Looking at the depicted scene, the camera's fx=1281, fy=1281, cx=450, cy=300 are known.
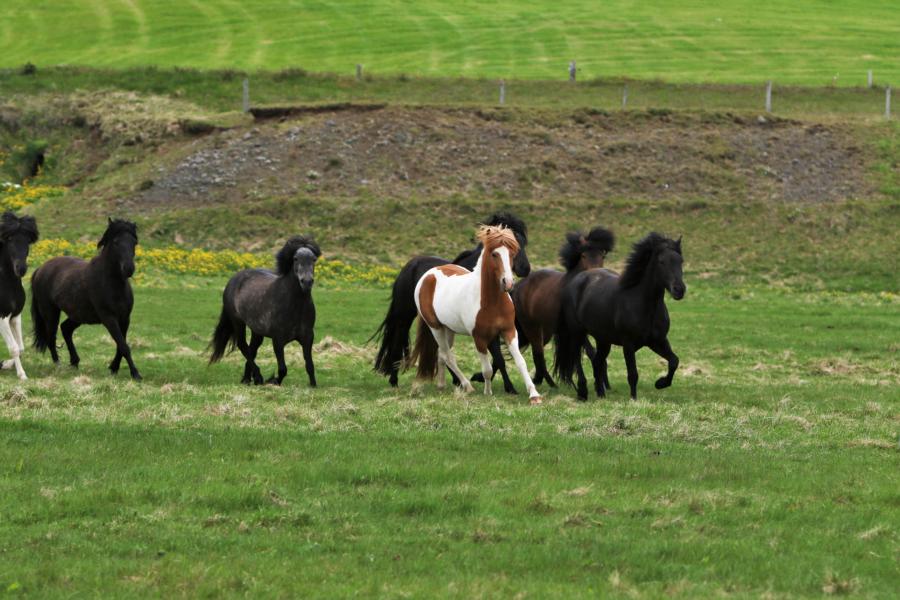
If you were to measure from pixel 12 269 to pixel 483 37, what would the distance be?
194 feet

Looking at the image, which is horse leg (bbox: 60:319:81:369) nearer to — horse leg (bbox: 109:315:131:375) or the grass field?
horse leg (bbox: 109:315:131:375)

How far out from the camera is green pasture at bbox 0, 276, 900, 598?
8125mm

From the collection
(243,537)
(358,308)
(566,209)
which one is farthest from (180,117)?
(243,537)

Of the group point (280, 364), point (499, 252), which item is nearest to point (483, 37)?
point (280, 364)

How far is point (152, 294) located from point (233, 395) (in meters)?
17.6

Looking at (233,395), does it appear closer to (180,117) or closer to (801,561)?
(801,561)

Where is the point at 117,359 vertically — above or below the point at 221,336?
below

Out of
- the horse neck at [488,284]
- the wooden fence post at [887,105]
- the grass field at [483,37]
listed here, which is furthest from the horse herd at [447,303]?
the grass field at [483,37]

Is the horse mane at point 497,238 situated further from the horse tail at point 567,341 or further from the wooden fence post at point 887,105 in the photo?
the wooden fence post at point 887,105

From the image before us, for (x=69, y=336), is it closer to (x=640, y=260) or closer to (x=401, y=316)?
(x=401, y=316)

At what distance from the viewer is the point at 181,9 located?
80.5 meters

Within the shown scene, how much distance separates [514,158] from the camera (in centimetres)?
4725

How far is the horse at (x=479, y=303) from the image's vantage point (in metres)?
15.9

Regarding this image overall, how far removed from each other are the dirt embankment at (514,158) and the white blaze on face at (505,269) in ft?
93.8
